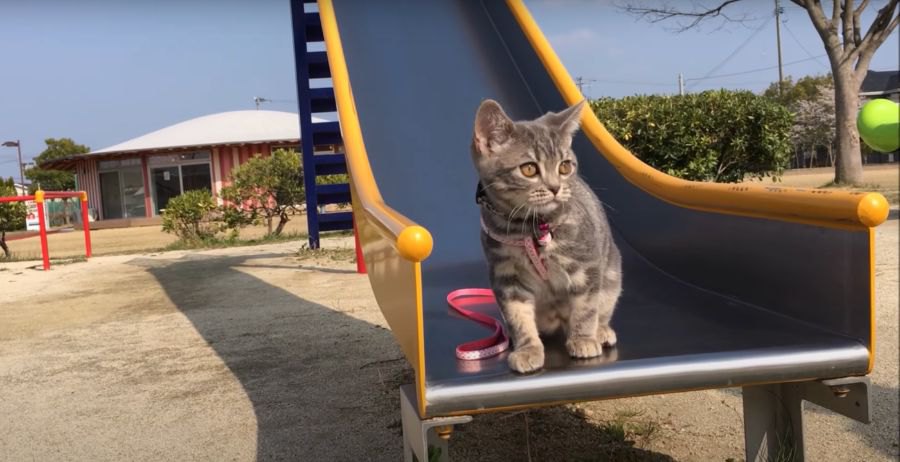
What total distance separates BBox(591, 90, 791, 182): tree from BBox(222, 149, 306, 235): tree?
22.3ft

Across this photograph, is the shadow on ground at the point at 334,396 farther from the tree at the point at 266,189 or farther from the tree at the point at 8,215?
the tree at the point at 8,215

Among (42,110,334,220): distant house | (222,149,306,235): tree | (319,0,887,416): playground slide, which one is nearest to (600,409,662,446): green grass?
(319,0,887,416): playground slide

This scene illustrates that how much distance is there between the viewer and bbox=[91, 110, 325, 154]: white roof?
90.1ft

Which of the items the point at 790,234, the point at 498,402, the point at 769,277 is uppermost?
the point at 790,234

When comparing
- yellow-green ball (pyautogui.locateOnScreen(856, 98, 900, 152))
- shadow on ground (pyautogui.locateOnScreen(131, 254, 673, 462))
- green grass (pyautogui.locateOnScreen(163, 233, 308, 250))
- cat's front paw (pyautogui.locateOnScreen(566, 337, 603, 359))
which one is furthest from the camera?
green grass (pyautogui.locateOnScreen(163, 233, 308, 250))

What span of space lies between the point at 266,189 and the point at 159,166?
53.3ft

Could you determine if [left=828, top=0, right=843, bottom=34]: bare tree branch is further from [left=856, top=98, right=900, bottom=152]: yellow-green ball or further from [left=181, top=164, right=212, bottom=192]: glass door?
[left=181, top=164, right=212, bottom=192]: glass door

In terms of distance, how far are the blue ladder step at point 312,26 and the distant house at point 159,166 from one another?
19.2 meters

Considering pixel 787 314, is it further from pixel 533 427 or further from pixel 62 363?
pixel 62 363

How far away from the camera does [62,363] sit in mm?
4520

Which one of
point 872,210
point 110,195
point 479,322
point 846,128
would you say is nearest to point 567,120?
point 479,322

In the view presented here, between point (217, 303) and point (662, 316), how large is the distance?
4810mm

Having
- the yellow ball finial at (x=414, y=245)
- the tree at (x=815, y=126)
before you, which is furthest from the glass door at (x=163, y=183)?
the tree at (x=815, y=126)

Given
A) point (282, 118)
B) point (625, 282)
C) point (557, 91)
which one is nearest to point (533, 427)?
point (625, 282)
